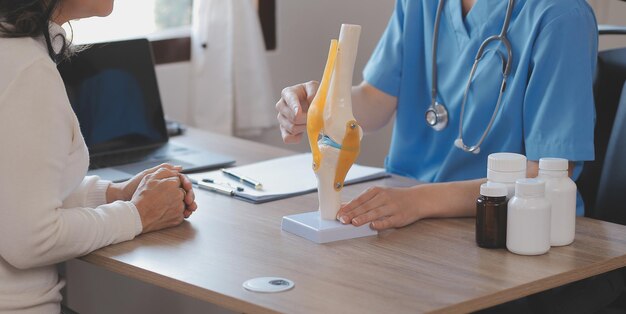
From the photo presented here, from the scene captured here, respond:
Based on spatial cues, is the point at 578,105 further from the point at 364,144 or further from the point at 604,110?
the point at 364,144

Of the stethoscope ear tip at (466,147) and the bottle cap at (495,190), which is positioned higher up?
the bottle cap at (495,190)

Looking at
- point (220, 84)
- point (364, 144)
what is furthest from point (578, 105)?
point (364, 144)

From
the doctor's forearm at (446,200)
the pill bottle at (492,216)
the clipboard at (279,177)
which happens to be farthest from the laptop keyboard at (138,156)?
the pill bottle at (492,216)

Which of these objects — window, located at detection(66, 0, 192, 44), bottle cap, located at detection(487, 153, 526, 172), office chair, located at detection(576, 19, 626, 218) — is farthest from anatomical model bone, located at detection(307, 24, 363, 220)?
window, located at detection(66, 0, 192, 44)

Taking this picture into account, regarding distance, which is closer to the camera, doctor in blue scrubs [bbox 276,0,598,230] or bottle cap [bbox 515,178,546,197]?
bottle cap [bbox 515,178,546,197]

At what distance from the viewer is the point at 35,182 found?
1.34 m

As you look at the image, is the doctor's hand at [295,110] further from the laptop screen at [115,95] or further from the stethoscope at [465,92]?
the laptop screen at [115,95]

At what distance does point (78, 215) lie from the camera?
142 cm

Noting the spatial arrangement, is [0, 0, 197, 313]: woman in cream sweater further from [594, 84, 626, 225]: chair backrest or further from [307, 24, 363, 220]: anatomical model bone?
[594, 84, 626, 225]: chair backrest

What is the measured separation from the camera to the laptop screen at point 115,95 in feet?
6.91

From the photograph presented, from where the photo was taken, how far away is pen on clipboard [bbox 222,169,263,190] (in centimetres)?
180

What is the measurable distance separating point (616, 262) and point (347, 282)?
1.42 feet

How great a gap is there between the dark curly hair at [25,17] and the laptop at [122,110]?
61 centimetres

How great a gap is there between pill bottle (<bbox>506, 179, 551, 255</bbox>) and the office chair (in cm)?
53
